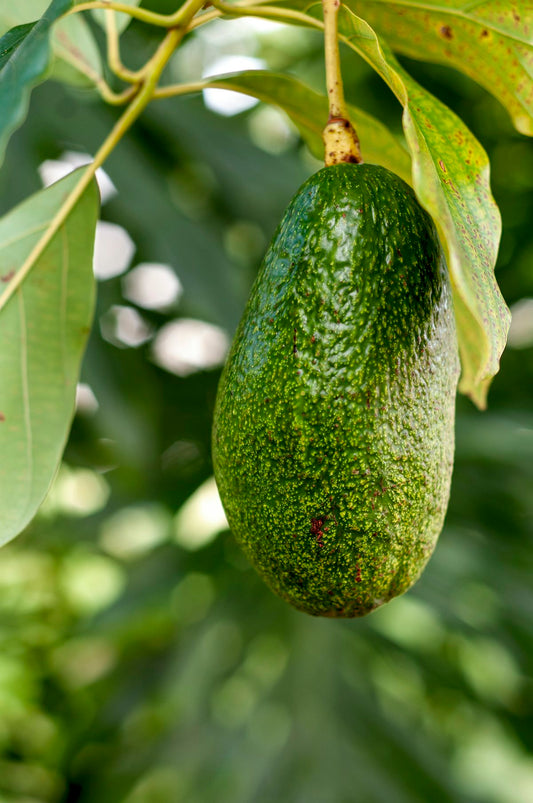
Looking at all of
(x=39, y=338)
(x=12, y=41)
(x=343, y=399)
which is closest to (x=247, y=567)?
(x=39, y=338)

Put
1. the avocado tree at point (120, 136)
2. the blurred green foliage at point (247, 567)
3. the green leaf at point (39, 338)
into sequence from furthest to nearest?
the blurred green foliage at point (247, 567) → the green leaf at point (39, 338) → the avocado tree at point (120, 136)

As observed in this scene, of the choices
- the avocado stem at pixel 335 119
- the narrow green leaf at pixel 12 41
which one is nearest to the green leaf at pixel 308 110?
the avocado stem at pixel 335 119

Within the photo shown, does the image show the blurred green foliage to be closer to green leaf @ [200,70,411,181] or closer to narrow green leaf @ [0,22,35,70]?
green leaf @ [200,70,411,181]

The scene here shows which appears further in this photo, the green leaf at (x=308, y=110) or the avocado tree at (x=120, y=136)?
the green leaf at (x=308, y=110)

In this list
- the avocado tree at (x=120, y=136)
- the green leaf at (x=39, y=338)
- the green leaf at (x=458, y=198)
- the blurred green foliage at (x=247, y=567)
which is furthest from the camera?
the blurred green foliage at (x=247, y=567)

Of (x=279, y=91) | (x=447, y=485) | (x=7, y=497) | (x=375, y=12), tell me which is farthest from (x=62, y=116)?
(x=447, y=485)

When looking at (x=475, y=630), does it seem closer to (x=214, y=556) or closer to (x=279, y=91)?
(x=214, y=556)

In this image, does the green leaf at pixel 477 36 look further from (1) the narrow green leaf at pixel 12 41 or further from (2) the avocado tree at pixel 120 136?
(1) the narrow green leaf at pixel 12 41

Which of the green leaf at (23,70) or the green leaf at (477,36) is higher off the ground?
the green leaf at (477,36)
